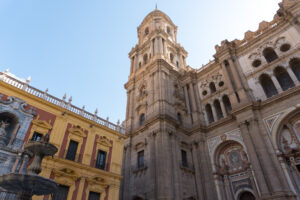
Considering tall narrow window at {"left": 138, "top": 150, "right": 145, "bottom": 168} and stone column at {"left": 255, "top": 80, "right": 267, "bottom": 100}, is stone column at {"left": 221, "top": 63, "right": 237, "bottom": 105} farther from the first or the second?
tall narrow window at {"left": 138, "top": 150, "right": 145, "bottom": 168}

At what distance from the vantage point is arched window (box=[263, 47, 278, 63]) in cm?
2229

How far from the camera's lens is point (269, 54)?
74.8ft

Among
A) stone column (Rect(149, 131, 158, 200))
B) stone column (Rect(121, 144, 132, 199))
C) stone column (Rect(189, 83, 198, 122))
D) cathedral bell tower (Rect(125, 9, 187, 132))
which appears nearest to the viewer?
stone column (Rect(149, 131, 158, 200))

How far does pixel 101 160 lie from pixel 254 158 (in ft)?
41.7

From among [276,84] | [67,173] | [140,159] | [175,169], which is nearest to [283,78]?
[276,84]

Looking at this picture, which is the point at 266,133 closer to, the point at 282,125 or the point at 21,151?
the point at 282,125

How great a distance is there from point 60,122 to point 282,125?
18.6m

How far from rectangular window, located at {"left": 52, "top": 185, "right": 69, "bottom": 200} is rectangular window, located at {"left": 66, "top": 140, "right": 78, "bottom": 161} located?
6.76ft

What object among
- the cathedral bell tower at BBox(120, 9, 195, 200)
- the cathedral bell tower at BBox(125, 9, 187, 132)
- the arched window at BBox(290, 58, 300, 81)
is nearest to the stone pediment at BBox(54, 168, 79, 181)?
the cathedral bell tower at BBox(120, 9, 195, 200)

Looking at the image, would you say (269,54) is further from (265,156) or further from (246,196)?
(246,196)

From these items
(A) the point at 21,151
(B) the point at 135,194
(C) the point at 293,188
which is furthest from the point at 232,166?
(A) the point at 21,151

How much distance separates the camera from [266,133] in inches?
707

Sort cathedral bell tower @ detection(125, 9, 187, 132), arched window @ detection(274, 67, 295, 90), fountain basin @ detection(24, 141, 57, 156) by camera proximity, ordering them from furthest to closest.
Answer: cathedral bell tower @ detection(125, 9, 187, 132)
arched window @ detection(274, 67, 295, 90)
fountain basin @ detection(24, 141, 57, 156)

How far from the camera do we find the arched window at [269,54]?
73.1 ft
